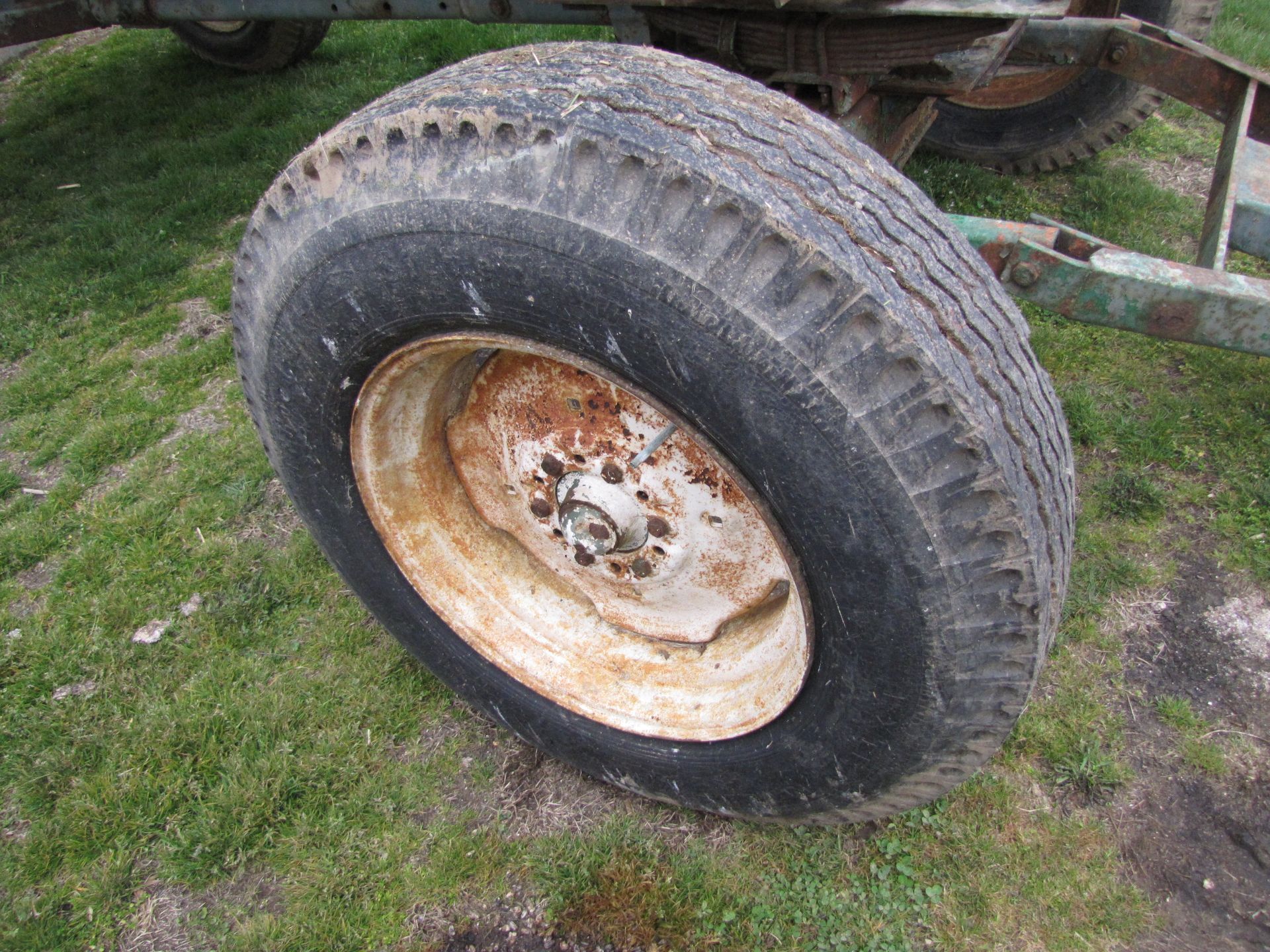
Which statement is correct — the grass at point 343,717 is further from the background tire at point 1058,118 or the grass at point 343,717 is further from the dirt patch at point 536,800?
the background tire at point 1058,118

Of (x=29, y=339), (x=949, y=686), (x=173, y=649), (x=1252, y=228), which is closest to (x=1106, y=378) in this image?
(x=1252, y=228)

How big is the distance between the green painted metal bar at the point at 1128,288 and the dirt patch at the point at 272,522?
2276 mm

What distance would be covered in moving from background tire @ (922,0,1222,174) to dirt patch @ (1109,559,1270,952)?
211cm

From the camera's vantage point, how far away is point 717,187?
4.40ft

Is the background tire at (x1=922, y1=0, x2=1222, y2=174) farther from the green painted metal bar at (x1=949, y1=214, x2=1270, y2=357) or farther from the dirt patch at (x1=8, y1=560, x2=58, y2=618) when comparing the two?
the dirt patch at (x1=8, y1=560, x2=58, y2=618)

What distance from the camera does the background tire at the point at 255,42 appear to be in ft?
17.9

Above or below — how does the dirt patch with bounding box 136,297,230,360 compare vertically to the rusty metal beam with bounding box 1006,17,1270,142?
below

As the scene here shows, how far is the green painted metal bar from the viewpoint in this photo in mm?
2098

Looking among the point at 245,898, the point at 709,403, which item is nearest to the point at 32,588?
the point at 245,898

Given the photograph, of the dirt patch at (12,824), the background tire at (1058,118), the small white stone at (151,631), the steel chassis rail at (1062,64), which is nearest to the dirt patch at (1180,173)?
the background tire at (1058,118)

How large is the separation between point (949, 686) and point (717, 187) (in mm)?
904

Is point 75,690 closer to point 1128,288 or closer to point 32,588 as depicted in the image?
point 32,588

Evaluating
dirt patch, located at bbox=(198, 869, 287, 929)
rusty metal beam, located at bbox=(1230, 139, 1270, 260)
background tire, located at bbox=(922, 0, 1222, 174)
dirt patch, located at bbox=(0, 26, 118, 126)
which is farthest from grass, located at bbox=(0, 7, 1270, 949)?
dirt patch, located at bbox=(0, 26, 118, 126)

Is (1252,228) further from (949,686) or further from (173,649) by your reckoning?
(173,649)
